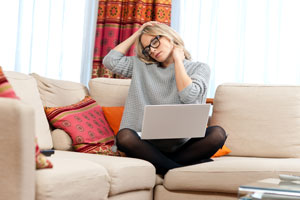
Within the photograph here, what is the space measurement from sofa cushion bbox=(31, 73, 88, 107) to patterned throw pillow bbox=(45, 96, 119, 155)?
0.10 meters

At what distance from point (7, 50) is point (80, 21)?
0.72 metres

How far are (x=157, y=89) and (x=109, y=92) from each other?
46 centimetres

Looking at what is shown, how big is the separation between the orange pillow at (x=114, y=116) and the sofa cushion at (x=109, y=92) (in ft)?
0.36

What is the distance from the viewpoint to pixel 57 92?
2.58 meters

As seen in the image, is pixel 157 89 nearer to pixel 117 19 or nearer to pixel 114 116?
pixel 114 116

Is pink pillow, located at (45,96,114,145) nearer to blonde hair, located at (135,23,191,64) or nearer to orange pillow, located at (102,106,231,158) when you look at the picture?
orange pillow, located at (102,106,231,158)

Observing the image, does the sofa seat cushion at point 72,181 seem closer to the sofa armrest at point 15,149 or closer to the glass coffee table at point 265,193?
the sofa armrest at point 15,149

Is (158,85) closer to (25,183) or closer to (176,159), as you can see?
(176,159)

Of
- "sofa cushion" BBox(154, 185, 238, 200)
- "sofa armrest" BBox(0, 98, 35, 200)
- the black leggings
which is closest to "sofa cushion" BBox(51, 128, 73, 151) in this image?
the black leggings

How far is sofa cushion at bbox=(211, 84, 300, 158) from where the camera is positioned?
8.68 ft

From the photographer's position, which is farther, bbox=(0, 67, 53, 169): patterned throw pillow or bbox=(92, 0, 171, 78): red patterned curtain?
bbox=(92, 0, 171, 78): red patterned curtain

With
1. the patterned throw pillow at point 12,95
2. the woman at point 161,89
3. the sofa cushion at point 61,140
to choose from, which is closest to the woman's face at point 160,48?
the woman at point 161,89

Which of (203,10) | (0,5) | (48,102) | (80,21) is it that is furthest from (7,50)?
(203,10)

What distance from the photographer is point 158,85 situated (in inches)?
97.3
